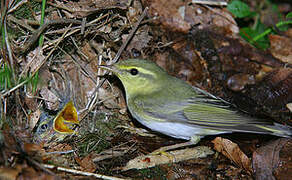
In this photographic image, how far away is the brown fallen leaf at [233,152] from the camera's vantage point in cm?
411

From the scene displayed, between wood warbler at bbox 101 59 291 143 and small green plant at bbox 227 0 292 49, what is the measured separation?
7.29 ft

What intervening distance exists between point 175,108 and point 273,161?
4.45 feet

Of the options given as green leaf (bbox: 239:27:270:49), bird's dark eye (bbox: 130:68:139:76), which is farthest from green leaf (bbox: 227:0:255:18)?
bird's dark eye (bbox: 130:68:139:76)

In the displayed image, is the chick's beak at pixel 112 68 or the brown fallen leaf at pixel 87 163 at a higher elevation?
the chick's beak at pixel 112 68

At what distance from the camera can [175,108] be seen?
4430 millimetres

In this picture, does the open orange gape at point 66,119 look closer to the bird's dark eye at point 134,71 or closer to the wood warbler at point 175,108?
the wood warbler at point 175,108

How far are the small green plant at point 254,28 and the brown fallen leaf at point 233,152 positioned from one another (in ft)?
8.45

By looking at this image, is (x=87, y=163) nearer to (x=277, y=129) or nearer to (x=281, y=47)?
(x=277, y=129)

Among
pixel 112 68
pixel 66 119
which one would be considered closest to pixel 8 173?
pixel 66 119

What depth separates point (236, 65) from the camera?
5875 mm

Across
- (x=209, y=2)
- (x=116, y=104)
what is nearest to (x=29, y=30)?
(x=116, y=104)

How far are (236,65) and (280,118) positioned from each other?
1.29m

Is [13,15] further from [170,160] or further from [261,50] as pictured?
[261,50]

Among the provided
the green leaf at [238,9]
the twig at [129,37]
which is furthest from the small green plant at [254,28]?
the twig at [129,37]
